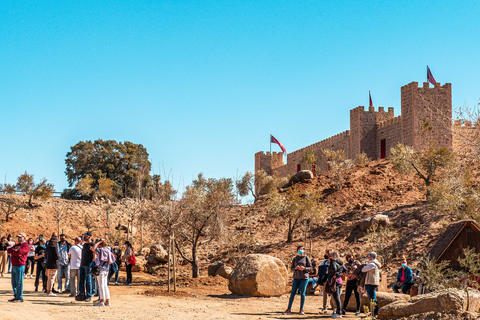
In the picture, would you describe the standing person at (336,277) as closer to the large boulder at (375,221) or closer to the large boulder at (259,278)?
the large boulder at (259,278)

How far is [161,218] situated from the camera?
56.0ft

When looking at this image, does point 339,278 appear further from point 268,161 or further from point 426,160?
point 268,161

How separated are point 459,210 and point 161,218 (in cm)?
1214

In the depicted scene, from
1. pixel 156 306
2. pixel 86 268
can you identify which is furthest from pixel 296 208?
pixel 86 268

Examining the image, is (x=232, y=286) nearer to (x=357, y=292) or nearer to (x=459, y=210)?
(x=357, y=292)

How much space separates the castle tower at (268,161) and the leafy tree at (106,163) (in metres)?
14.8

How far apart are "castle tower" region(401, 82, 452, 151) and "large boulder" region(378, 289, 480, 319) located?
2770 centimetres

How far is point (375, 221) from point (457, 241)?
9.16 m

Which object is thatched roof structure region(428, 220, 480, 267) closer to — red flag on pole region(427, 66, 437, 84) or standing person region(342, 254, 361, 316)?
standing person region(342, 254, 361, 316)

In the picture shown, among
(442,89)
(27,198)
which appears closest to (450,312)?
(442,89)

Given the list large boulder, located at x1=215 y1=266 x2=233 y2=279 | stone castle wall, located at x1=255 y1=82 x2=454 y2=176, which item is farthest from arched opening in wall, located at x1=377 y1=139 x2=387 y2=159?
large boulder, located at x1=215 y1=266 x2=233 y2=279

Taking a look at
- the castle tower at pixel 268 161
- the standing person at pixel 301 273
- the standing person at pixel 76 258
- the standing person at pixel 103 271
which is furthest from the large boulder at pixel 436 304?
the castle tower at pixel 268 161

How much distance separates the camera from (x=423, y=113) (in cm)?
3659

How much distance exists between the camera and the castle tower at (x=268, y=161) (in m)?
59.4
